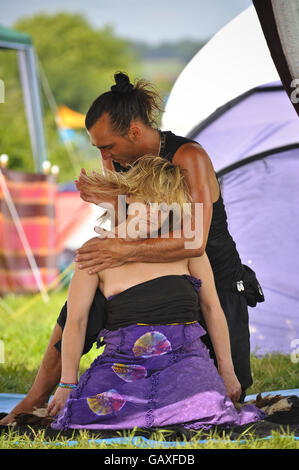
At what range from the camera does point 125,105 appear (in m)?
2.65

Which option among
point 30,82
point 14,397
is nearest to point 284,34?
point 14,397

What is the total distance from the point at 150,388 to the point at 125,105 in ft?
3.37

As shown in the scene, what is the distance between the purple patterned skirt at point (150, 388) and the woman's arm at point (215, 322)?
0.23m

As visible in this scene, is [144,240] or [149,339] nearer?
[149,339]

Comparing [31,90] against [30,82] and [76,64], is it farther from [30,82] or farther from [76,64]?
[76,64]

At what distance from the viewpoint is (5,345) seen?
4.51 m

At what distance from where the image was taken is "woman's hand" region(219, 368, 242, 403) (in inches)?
97.2

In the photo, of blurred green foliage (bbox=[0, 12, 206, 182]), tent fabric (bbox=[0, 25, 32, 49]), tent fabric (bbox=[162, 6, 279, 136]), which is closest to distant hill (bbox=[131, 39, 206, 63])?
blurred green foliage (bbox=[0, 12, 206, 182])

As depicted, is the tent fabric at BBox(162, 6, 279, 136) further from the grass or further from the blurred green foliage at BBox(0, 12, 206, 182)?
the blurred green foliage at BBox(0, 12, 206, 182)

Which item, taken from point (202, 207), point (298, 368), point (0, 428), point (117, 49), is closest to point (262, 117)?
point (298, 368)

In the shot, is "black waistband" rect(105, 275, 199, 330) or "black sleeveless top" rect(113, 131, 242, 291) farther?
"black sleeveless top" rect(113, 131, 242, 291)

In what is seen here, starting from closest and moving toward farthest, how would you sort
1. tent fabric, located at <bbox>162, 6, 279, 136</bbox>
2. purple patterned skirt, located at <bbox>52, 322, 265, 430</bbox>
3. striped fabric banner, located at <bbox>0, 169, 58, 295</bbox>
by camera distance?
purple patterned skirt, located at <bbox>52, 322, 265, 430</bbox>
tent fabric, located at <bbox>162, 6, 279, 136</bbox>
striped fabric banner, located at <bbox>0, 169, 58, 295</bbox>

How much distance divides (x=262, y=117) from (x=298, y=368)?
4.42 feet
